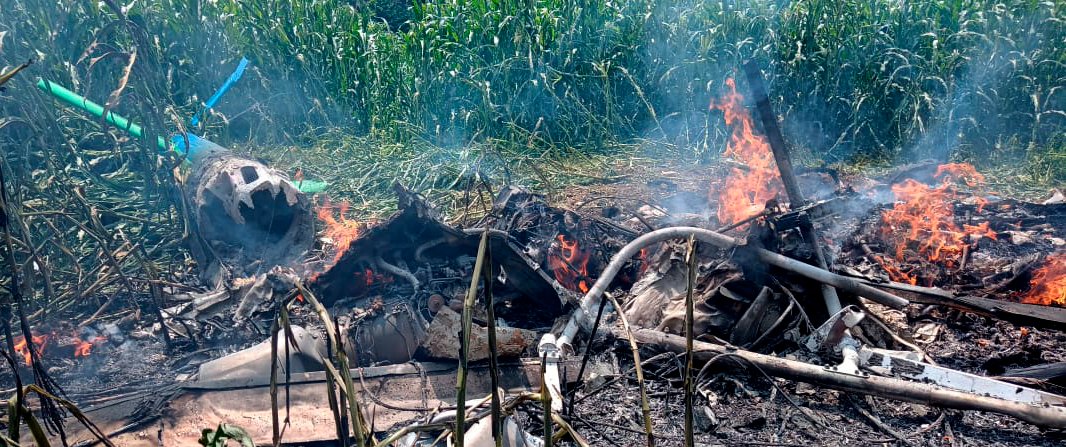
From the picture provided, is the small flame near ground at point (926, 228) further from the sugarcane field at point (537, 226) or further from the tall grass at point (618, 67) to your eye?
the tall grass at point (618, 67)

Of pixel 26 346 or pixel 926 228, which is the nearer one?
pixel 26 346

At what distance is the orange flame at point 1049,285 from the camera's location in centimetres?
461

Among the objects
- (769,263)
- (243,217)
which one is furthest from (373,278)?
(769,263)

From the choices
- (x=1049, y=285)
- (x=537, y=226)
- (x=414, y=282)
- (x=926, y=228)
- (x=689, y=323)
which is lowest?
(x=926, y=228)

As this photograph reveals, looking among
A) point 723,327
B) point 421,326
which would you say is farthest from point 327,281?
point 723,327

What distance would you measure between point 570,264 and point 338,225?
106 inches

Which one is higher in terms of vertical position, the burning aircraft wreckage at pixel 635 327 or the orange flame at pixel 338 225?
the burning aircraft wreckage at pixel 635 327

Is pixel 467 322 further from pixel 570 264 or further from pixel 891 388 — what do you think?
pixel 570 264

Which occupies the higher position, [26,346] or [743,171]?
[26,346]

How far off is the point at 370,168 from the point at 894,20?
22.0 ft

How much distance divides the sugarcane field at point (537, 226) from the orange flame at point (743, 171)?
0.05m

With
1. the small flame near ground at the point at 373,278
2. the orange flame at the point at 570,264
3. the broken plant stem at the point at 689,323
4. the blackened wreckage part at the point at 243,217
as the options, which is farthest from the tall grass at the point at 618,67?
the broken plant stem at the point at 689,323

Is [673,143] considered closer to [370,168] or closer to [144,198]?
[370,168]

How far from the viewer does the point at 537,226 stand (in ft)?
18.4
